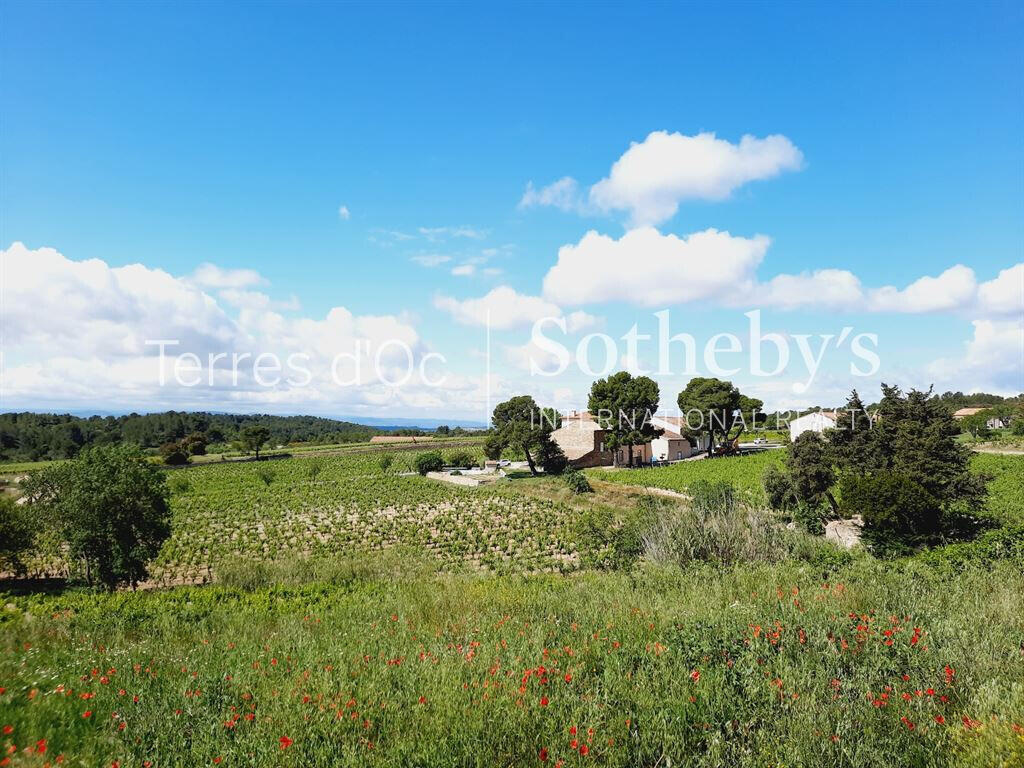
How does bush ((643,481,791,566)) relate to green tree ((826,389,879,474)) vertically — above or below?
below

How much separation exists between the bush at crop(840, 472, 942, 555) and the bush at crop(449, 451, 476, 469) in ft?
165

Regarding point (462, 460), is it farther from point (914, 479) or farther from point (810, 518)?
point (914, 479)

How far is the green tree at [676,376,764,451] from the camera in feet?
208

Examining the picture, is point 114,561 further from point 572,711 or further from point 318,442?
point 318,442

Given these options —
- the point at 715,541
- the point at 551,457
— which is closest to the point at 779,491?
the point at 715,541

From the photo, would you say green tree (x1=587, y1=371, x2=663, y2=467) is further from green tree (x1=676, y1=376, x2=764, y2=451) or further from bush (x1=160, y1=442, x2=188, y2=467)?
bush (x1=160, y1=442, x2=188, y2=467)

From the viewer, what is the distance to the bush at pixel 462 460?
66.5 m

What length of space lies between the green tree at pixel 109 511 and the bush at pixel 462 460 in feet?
158


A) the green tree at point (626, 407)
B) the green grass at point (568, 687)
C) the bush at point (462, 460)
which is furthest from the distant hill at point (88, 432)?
the green grass at point (568, 687)

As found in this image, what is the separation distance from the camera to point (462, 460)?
A: 68.2 metres

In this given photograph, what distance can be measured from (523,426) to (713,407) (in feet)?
88.4

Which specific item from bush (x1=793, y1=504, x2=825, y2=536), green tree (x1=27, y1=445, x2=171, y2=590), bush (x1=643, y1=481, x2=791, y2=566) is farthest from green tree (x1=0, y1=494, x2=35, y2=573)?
bush (x1=793, y1=504, x2=825, y2=536)

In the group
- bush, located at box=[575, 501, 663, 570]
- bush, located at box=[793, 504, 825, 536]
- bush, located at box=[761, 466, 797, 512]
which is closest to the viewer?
bush, located at box=[575, 501, 663, 570]

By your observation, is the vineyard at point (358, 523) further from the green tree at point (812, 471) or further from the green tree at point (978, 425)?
the green tree at point (978, 425)
